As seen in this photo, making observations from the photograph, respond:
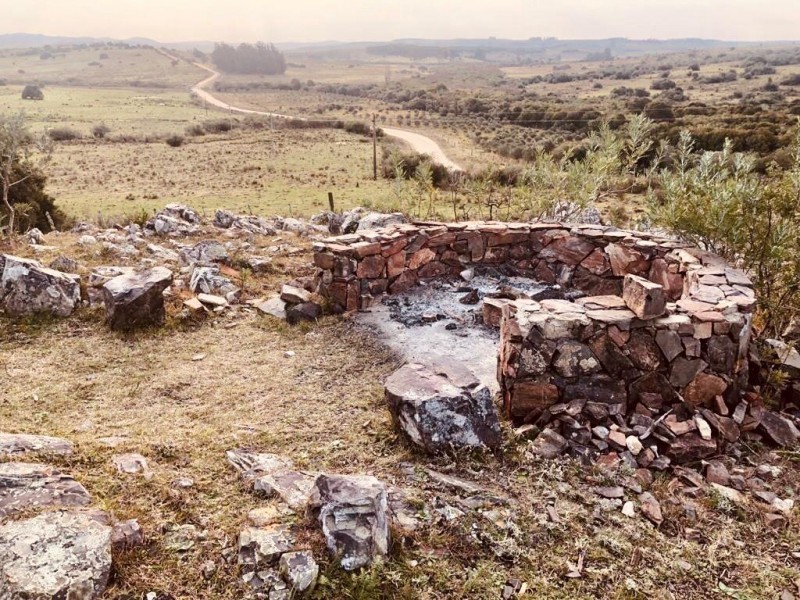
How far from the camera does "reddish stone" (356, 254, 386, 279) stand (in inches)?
356

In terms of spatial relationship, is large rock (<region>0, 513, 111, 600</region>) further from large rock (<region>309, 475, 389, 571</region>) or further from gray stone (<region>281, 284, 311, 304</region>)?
gray stone (<region>281, 284, 311, 304</region>)

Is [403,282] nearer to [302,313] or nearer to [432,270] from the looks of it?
[432,270]

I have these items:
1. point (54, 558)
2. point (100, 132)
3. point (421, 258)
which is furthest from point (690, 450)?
point (100, 132)

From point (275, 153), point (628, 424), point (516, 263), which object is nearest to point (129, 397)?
point (628, 424)

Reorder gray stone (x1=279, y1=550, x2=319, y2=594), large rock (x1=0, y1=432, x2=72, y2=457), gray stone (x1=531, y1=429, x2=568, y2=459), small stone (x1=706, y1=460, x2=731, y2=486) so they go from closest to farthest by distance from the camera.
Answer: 1. gray stone (x1=279, y1=550, x2=319, y2=594)
2. large rock (x1=0, y1=432, x2=72, y2=457)
3. small stone (x1=706, y1=460, x2=731, y2=486)
4. gray stone (x1=531, y1=429, x2=568, y2=459)

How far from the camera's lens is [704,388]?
238 inches

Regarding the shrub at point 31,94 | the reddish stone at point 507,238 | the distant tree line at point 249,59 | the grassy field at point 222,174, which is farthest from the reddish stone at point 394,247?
the distant tree line at point 249,59

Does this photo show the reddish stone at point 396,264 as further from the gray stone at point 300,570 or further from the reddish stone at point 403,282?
the gray stone at point 300,570

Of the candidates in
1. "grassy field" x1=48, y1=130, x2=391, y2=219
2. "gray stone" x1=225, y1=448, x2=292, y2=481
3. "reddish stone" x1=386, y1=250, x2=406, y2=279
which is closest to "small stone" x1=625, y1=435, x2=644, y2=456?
"gray stone" x1=225, y1=448, x2=292, y2=481

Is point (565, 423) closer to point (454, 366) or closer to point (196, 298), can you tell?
point (454, 366)

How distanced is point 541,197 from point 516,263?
3.72m

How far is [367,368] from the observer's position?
731 cm

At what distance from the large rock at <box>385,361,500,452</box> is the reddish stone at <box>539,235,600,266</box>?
481cm

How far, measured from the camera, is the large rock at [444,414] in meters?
5.35
